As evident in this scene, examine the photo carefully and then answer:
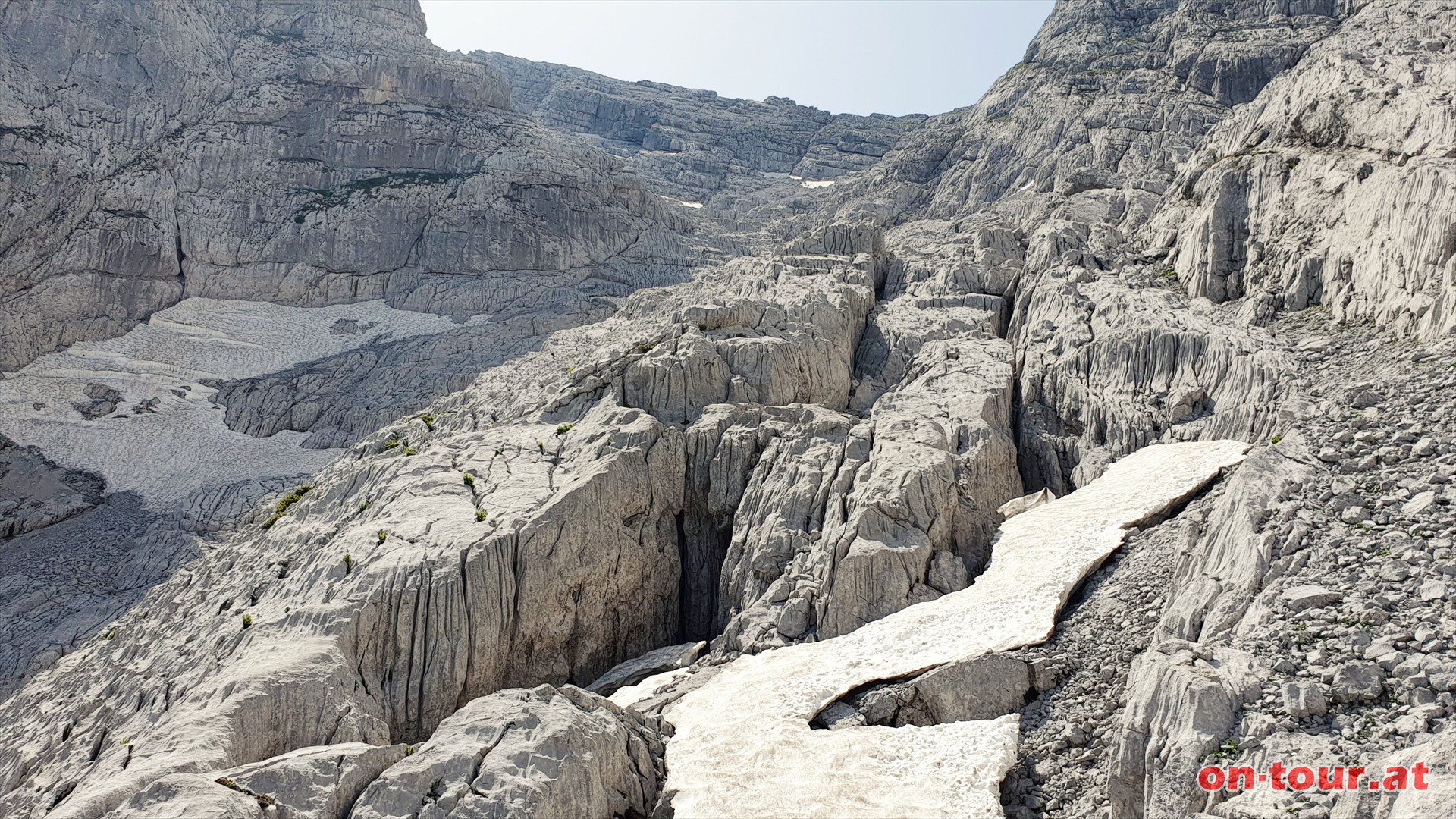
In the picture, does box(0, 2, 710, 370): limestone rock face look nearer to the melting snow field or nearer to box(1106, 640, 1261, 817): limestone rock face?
the melting snow field

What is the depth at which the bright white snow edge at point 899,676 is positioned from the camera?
17.2 metres

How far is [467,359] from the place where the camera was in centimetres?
7069

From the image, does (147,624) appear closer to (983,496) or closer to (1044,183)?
(983,496)

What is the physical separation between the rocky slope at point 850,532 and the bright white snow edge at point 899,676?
0.12 metres

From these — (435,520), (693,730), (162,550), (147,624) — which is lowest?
(162,550)

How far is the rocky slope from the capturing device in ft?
50.9

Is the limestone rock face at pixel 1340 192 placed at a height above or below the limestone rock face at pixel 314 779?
above

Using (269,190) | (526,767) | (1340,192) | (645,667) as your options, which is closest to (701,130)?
(269,190)

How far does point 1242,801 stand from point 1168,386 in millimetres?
18683

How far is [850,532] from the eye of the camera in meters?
25.0

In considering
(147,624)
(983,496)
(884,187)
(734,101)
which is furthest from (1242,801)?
(734,101)

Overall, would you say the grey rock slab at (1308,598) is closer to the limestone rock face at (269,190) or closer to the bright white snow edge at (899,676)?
the bright white snow edge at (899,676)

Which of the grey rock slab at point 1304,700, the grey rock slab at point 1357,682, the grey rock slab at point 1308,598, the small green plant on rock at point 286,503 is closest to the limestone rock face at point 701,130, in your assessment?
the small green plant on rock at point 286,503

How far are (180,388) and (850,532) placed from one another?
66410 millimetres
